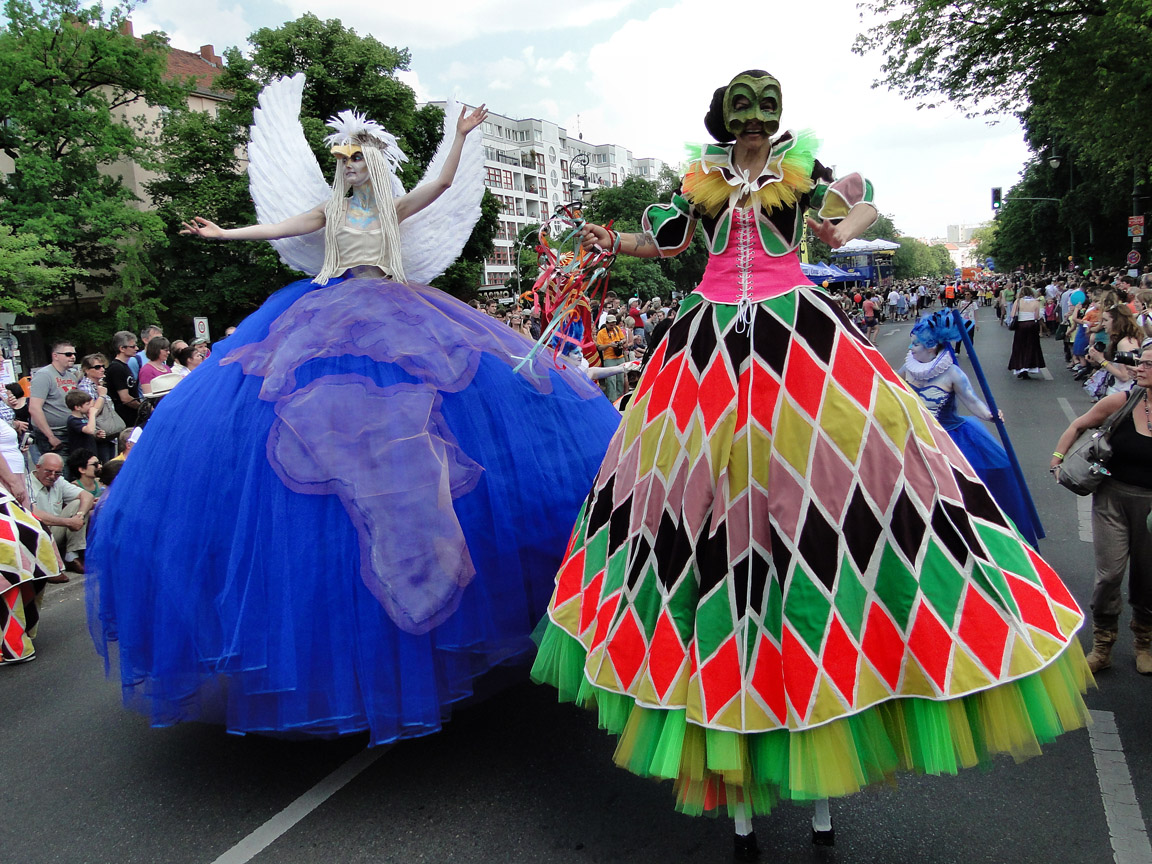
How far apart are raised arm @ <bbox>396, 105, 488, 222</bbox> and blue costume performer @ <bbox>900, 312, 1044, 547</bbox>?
10.1 ft

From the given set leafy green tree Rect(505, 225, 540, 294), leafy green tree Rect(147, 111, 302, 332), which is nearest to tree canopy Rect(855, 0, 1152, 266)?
leafy green tree Rect(505, 225, 540, 294)

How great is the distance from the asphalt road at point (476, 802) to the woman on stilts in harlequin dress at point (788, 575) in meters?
0.44

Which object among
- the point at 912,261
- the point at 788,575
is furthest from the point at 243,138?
the point at 912,261

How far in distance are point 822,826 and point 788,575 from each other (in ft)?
3.31

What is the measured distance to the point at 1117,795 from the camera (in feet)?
10.4

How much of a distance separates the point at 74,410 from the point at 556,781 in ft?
23.0

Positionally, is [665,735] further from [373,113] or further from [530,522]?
[373,113]

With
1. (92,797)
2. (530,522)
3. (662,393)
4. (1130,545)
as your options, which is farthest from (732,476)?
(92,797)

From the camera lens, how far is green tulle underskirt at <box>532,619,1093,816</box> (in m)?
2.35

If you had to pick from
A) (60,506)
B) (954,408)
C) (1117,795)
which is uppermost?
(954,408)

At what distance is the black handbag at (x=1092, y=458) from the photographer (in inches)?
164

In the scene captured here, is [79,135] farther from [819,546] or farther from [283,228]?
[819,546]

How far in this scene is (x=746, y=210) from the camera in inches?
117

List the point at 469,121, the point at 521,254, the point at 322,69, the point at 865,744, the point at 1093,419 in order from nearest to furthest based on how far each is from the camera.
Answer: the point at 865,744, the point at 469,121, the point at 1093,419, the point at 521,254, the point at 322,69
